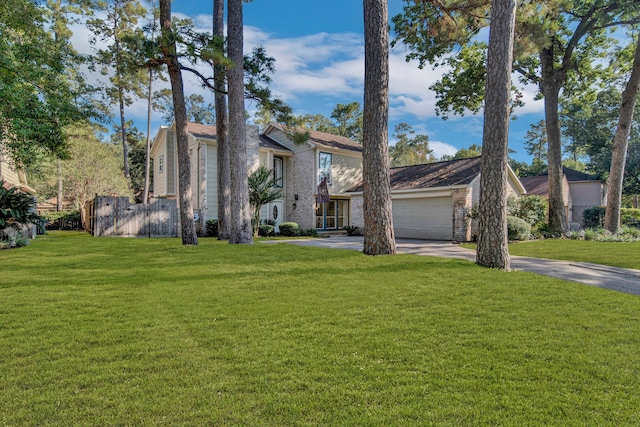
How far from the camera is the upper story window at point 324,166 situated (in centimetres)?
2014

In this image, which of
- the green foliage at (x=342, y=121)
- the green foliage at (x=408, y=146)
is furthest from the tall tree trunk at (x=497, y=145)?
the green foliage at (x=408, y=146)

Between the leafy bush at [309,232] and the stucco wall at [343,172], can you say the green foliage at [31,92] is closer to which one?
the leafy bush at [309,232]

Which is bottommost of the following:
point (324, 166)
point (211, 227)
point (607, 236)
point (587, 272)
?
point (587, 272)

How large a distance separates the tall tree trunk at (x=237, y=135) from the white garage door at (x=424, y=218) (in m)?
8.96

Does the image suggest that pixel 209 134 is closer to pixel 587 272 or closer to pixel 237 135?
pixel 237 135

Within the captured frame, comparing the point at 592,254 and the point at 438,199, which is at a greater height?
the point at 438,199

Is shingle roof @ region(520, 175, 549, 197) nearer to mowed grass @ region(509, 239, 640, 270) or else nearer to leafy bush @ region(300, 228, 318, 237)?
mowed grass @ region(509, 239, 640, 270)

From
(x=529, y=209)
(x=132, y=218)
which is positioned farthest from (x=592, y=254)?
(x=132, y=218)

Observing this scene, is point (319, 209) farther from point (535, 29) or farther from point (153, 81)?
point (153, 81)

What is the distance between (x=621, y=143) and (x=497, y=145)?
12.9 metres

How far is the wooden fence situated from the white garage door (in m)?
11.6

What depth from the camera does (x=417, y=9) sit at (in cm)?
1297

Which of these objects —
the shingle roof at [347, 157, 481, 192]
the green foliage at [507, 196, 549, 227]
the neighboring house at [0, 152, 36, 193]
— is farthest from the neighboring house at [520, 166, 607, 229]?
the neighboring house at [0, 152, 36, 193]

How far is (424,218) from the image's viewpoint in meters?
16.7
